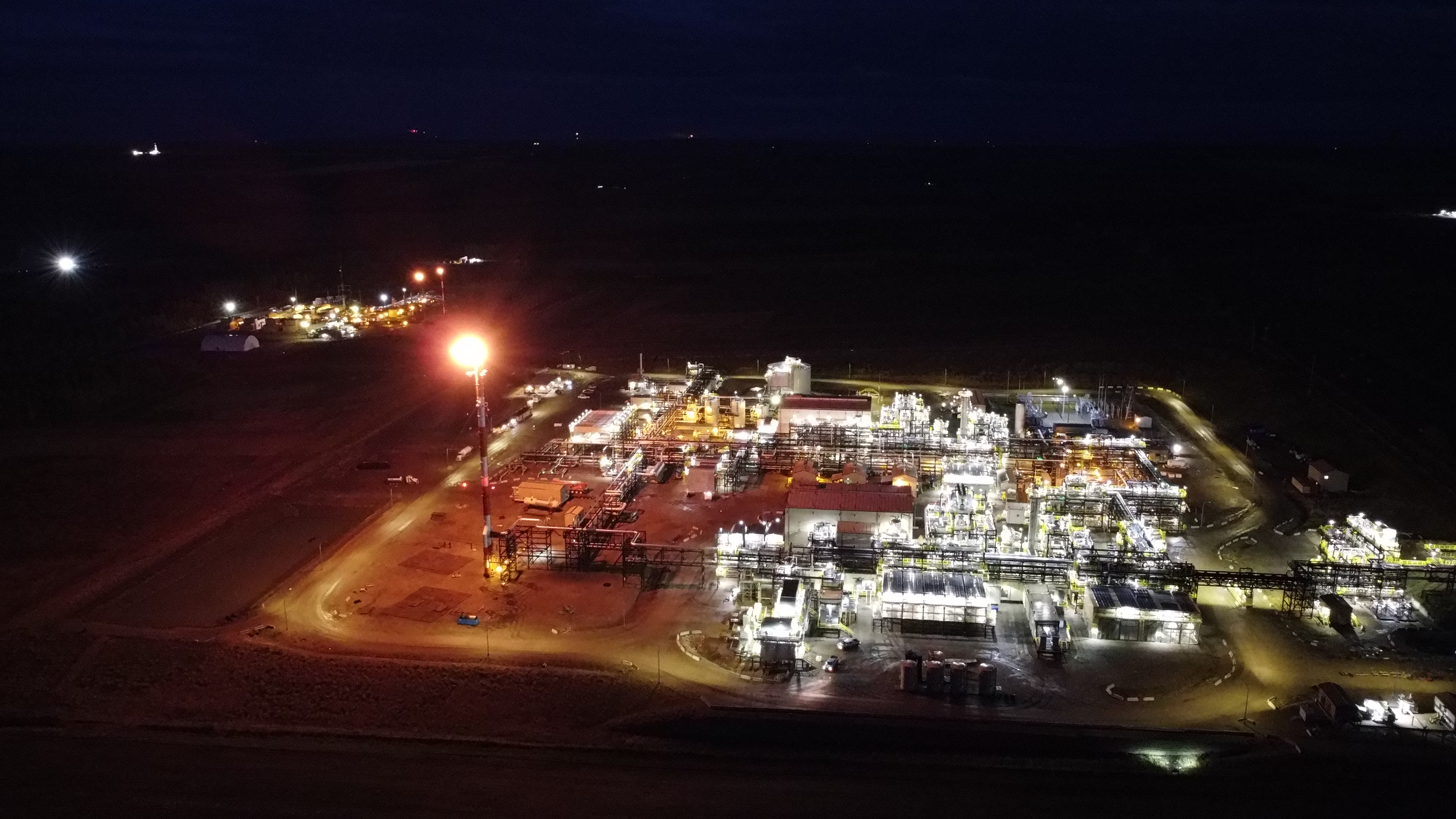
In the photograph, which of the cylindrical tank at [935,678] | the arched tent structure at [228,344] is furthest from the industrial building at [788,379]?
the arched tent structure at [228,344]

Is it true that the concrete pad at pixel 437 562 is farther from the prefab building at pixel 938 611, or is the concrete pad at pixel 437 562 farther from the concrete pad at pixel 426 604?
the prefab building at pixel 938 611

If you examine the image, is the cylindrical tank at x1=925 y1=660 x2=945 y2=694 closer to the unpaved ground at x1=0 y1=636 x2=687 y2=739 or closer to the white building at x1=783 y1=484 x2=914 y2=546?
the unpaved ground at x1=0 y1=636 x2=687 y2=739

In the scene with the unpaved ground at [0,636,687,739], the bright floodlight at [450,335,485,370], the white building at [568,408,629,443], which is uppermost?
the bright floodlight at [450,335,485,370]

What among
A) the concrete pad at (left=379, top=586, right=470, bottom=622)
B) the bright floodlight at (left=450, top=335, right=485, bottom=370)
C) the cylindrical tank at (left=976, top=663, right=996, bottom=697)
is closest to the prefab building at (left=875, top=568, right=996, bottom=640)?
the cylindrical tank at (left=976, top=663, right=996, bottom=697)

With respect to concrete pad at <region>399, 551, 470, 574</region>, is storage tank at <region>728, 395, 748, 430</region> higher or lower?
higher

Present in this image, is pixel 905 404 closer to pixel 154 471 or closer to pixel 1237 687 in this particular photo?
pixel 1237 687

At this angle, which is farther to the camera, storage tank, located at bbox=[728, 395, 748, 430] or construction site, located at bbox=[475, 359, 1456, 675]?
storage tank, located at bbox=[728, 395, 748, 430]

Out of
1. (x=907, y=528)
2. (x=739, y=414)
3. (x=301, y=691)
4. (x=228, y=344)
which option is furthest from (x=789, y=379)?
(x=228, y=344)

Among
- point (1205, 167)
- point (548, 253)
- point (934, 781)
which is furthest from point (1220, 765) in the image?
point (1205, 167)
